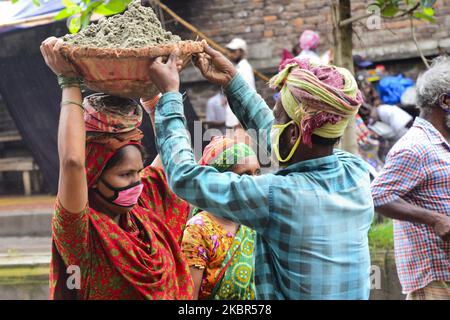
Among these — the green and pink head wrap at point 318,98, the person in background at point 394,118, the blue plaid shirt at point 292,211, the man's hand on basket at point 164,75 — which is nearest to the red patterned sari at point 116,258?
the blue plaid shirt at point 292,211

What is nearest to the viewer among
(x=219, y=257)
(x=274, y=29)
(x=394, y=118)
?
(x=219, y=257)

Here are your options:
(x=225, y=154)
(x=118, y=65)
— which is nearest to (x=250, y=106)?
(x=225, y=154)

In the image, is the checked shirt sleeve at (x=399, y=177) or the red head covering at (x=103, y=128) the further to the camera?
the checked shirt sleeve at (x=399, y=177)

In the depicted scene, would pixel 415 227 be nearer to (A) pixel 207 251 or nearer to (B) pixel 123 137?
(A) pixel 207 251

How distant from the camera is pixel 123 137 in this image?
10.3 ft

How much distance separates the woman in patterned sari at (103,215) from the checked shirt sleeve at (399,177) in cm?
141

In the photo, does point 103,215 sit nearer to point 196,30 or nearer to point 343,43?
point 343,43

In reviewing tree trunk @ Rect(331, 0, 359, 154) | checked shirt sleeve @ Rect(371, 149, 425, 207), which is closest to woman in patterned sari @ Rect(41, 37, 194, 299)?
checked shirt sleeve @ Rect(371, 149, 425, 207)

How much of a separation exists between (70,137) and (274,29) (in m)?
7.72

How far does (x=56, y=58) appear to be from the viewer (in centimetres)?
285

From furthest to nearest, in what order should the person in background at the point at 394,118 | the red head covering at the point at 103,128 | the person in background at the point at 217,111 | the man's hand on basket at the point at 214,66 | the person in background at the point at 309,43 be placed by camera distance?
the person in background at the point at 217,111
the person in background at the point at 309,43
the person in background at the point at 394,118
the man's hand on basket at the point at 214,66
the red head covering at the point at 103,128

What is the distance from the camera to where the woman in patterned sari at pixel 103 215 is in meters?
2.88

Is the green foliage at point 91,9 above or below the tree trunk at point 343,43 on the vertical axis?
above

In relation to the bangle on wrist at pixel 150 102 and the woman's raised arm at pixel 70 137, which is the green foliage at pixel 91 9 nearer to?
the bangle on wrist at pixel 150 102
